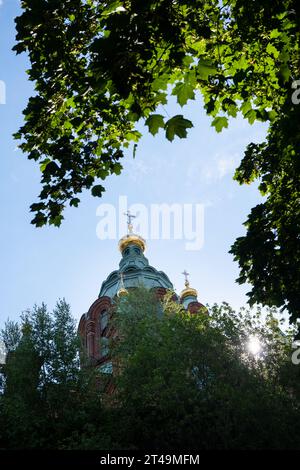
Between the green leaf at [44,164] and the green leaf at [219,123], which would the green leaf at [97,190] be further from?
the green leaf at [219,123]

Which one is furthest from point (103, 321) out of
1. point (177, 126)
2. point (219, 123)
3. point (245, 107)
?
point (177, 126)

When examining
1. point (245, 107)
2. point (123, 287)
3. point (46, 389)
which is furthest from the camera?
point (123, 287)

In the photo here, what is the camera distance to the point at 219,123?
257 inches

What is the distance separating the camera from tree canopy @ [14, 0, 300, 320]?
5387 millimetres

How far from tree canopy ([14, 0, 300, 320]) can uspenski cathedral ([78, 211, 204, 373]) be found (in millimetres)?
26127

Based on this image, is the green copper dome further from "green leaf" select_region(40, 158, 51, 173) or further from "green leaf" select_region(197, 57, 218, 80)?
"green leaf" select_region(197, 57, 218, 80)

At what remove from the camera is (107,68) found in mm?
5152

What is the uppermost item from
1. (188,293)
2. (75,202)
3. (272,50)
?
(188,293)

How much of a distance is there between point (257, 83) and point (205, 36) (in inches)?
63.9

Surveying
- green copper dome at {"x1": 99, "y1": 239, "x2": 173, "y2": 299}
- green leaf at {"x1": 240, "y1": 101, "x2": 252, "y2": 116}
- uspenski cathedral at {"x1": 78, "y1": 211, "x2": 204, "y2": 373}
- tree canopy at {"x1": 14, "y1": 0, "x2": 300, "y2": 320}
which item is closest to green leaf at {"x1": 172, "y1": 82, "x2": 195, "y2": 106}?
tree canopy at {"x1": 14, "y1": 0, "x2": 300, "y2": 320}

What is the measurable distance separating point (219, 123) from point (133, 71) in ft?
5.82

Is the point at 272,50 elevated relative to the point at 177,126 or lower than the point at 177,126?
elevated

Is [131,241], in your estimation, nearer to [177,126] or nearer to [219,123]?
[219,123]

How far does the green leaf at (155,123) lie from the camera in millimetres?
5375
